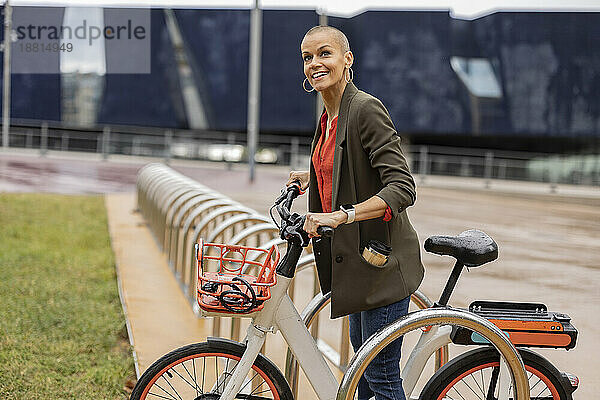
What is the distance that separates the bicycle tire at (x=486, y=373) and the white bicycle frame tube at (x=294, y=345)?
9cm

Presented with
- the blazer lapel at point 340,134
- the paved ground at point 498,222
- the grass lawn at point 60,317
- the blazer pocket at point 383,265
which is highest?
the blazer lapel at point 340,134

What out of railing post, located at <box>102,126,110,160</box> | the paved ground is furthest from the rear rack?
railing post, located at <box>102,126,110,160</box>

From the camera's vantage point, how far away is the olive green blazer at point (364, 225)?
242 cm

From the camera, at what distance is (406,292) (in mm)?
2572

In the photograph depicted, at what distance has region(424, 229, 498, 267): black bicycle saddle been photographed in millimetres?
2623

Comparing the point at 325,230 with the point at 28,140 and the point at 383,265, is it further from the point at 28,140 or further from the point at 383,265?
the point at 28,140

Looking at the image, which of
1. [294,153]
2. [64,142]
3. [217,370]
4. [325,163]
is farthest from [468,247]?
[64,142]

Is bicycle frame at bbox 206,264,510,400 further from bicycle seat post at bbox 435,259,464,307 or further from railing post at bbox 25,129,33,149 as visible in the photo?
railing post at bbox 25,129,33,149

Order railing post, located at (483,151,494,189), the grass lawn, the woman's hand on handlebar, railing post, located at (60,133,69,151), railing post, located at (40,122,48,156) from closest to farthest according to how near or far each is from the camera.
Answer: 1. the woman's hand on handlebar
2. the grass lawn
3. railing post, located at (483,151,494,189)
4. railing post, located at (40,122,48,156)
5. railing post, located at (60,133,69,151)

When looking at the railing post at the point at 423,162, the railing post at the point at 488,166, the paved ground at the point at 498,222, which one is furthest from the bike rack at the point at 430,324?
→ the railing post at the point at 423,162

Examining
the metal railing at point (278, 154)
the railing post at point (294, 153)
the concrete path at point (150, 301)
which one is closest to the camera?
the concrete path at point (150, 301)

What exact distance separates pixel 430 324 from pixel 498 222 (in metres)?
11.0

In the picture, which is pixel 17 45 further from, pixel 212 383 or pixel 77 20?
pixel 212 383

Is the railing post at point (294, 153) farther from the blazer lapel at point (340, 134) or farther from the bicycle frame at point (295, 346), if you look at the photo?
the blazer lapel at point (340, 134)
